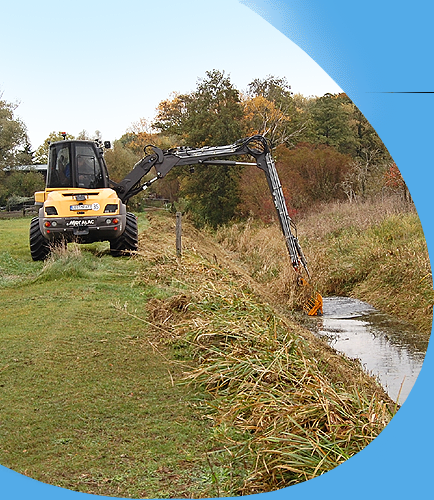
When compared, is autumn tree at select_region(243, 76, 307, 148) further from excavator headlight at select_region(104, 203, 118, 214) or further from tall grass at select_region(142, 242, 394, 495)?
tall grass at select_region(142, 242, 394, 495)

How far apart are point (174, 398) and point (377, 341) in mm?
4823

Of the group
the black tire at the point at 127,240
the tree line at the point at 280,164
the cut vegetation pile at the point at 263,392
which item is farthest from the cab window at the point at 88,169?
the tree line at the point at 280,164

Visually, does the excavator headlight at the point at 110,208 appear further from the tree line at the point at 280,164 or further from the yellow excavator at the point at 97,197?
the tree line at the point at 280,164

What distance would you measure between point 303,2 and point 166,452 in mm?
3064

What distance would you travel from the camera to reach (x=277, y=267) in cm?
1366

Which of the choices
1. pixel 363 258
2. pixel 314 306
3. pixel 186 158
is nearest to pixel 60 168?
pixel 186 158

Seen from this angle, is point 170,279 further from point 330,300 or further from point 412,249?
point 412,249

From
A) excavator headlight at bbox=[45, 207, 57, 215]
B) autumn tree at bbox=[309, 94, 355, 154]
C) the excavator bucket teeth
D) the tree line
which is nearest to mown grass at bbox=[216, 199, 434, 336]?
the excavator bucket teeth

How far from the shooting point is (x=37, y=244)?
11.9 metres

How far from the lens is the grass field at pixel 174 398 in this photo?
159 inches

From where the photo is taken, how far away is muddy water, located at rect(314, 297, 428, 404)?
770 cm

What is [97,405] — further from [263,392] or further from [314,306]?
[314,306]

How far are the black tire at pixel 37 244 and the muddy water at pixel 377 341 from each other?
213 inches

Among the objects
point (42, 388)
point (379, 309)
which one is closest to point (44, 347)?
point (42, 388)
